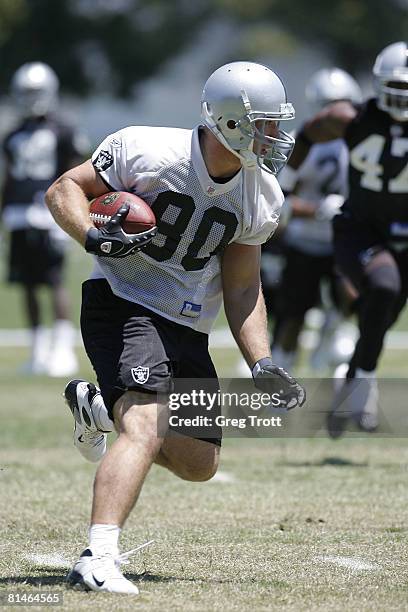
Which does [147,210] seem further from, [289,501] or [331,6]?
[331,6]

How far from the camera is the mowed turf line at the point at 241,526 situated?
13.6 ft

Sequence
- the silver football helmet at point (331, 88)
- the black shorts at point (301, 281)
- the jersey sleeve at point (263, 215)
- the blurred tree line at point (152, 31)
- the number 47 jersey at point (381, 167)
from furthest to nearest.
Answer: the blurred tree line at point (152, 31), the black shorts at point (301, 281), the silver football helmet at point (331, 88), the number 47 jersey at point (381, 167), the jersey sleeve at point (263, 215)

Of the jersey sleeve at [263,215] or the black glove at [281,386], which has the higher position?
the jersey sleeve at [263,215]

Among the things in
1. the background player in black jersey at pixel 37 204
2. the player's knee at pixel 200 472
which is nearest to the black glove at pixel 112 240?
the player's knee at pixel 200 472

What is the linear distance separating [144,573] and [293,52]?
35.5 m

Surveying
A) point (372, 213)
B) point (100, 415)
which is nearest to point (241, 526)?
point (100, 415)

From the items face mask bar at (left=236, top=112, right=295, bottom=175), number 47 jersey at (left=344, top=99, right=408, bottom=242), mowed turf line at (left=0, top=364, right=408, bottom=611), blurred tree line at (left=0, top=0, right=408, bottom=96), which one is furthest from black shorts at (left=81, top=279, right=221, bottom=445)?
blurred tree line at (left=0, top=0, right=408, bottom=96)

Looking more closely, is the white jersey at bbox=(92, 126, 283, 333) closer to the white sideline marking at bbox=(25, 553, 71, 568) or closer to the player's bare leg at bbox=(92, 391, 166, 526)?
the player's bare leg at bbox=(92, 391, 166, 526)

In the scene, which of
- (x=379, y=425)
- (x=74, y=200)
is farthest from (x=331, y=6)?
(x=74, y=200)

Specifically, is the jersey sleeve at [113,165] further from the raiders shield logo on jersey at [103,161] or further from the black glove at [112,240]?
the black glove at [112,240]

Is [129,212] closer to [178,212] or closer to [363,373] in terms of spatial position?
[178,212]

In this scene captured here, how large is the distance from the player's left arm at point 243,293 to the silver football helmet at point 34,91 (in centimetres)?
643

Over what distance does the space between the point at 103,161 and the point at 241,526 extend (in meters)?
1.61

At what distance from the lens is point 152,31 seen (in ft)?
122
